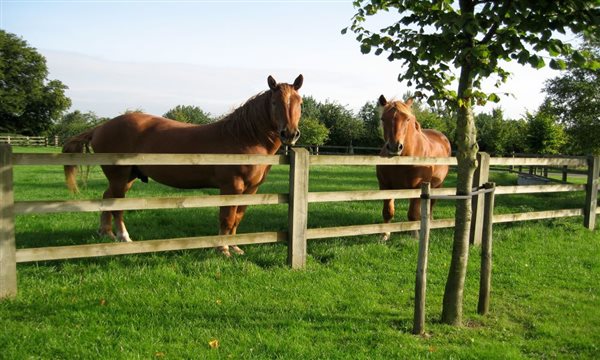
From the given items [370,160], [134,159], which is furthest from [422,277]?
[134,159]

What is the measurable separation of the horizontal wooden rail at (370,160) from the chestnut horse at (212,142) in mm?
469

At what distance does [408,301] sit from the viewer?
4.59m

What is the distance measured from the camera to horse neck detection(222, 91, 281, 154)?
20.0ft

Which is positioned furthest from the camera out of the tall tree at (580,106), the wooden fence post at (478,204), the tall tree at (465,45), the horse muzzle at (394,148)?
the tall tree at (580,106)

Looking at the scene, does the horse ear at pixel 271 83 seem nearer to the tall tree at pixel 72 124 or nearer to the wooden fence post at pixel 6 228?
the wooden fence post at pixel 6 228

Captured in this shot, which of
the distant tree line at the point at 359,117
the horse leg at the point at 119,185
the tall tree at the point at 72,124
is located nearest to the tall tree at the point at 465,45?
the horse leg at the point at 119,185

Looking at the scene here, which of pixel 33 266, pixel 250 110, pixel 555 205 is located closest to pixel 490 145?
pixel 555 205

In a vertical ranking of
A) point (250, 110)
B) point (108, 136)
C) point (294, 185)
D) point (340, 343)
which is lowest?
point (340, 343)

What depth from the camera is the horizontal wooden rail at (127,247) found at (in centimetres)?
424

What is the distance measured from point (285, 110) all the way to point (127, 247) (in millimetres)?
2569

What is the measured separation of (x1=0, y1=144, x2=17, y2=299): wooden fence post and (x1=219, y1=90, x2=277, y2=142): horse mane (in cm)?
288

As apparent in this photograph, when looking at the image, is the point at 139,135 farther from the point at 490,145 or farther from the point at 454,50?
the point at 490,145

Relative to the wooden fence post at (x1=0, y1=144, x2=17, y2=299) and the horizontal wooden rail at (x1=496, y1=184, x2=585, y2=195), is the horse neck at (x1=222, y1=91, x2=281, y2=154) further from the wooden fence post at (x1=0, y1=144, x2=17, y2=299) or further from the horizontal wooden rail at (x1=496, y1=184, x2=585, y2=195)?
the horizontal wooden rail at (x1=496, y1=184, x2=585, y2=195)

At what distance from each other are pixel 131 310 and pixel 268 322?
1282 millimetres
